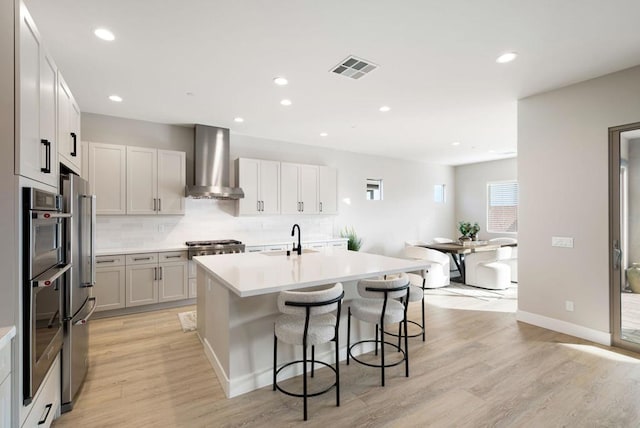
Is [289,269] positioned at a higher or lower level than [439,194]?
lower

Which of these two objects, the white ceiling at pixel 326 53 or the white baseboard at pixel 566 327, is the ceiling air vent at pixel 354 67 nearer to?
the white ceiling at pixel 326 53

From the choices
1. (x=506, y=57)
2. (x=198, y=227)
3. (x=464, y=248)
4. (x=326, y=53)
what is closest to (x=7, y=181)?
(x=326, y=53)

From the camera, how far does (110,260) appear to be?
13.2ft

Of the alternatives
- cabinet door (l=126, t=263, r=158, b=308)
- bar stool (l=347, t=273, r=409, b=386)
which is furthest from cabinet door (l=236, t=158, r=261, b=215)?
bar stool (l=347, t=273, r=409, b=386)

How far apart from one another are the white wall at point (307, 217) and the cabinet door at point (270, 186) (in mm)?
392

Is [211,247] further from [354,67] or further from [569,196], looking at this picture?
[569,196]

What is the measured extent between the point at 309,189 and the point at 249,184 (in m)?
1.20

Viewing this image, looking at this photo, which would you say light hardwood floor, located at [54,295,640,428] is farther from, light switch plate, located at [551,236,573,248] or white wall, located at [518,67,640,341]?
light switch plate, located at [551,236,573,248]

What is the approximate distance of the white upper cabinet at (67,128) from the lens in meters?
2.10

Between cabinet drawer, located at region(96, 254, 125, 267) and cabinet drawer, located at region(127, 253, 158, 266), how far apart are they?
9 centimetres

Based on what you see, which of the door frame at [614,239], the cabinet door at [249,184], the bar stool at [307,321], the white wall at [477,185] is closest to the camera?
the bar stool at [307,321]

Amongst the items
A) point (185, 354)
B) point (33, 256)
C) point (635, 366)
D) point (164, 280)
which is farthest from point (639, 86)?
point (164, 280)

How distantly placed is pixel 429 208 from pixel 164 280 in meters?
6.57

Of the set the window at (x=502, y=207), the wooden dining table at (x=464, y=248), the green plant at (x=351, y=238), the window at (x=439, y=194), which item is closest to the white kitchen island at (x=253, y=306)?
the wooden dining table at (x=464, y=248)
